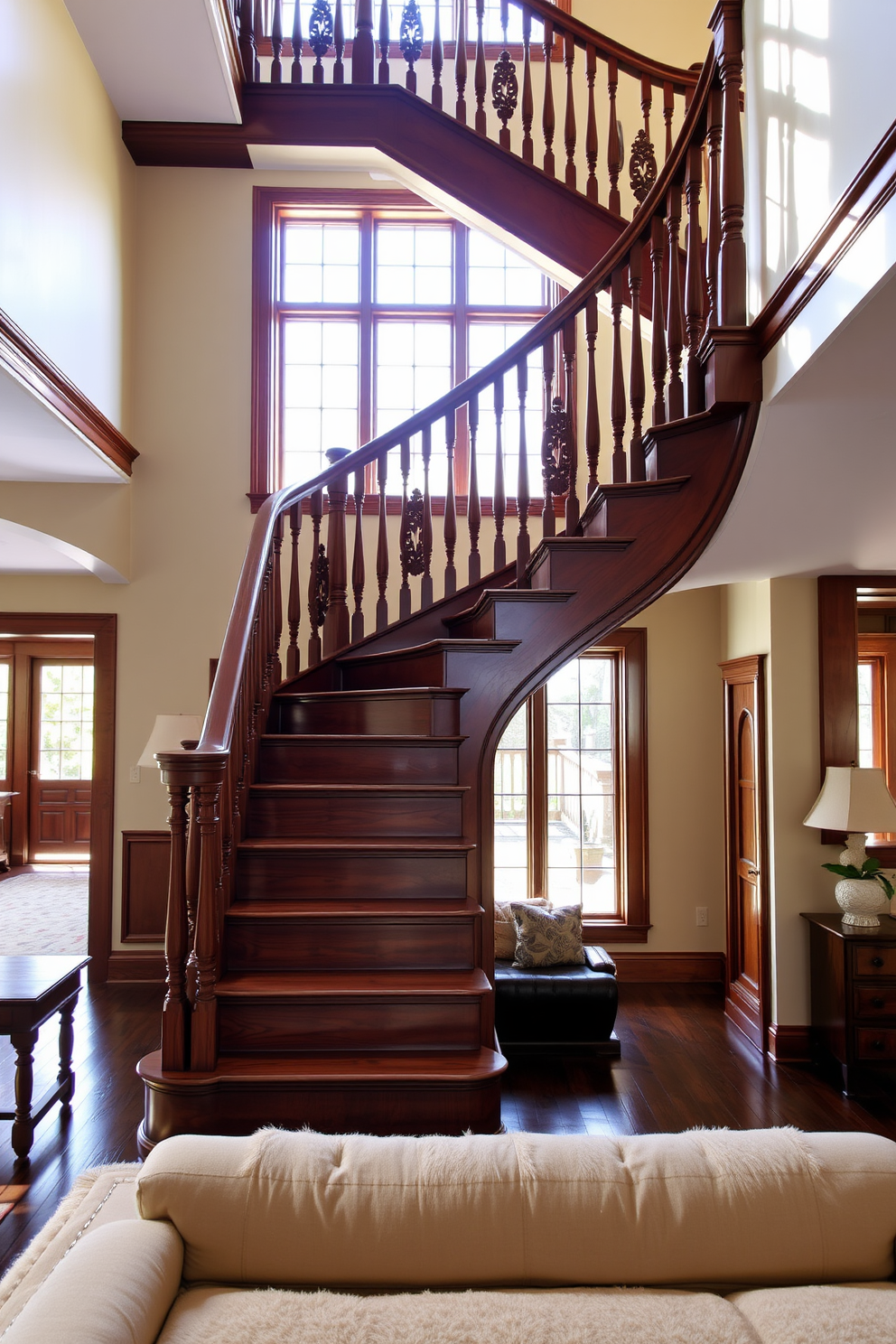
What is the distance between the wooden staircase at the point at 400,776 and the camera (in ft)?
8.77

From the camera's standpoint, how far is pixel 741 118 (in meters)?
2.84

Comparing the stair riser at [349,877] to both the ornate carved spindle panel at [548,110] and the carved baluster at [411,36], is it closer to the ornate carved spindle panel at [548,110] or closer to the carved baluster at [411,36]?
the ornate carved spindle panel at [548,110]

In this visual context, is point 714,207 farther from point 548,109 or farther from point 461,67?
point 461,67

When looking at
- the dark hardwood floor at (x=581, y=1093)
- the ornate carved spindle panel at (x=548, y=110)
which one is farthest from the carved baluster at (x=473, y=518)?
the dark hardwood floor at (x=581, y=1093)

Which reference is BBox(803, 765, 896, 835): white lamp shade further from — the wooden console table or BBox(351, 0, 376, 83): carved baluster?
BBox(351, 0, 376, 83): carved baluster

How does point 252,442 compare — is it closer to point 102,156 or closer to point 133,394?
point 133,394

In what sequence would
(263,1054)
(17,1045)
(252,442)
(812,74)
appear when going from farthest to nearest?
(252,442), (17,1045), (263,1054), (812,74)

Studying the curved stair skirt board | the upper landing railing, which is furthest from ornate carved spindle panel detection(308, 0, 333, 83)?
the curved stair skirt board

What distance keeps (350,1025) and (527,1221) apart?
1.35m

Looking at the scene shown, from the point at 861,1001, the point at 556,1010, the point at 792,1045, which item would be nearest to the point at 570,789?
the point at 556,1010

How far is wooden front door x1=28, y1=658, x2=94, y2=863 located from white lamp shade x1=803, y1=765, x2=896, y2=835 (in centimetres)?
825

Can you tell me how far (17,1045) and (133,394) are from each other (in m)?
3.87

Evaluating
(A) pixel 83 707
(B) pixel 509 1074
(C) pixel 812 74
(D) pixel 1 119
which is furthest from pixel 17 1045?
(A) pixel 83 707

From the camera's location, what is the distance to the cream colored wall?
3.62 metres
